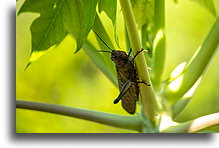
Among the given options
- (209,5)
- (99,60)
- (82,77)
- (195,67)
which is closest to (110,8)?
(99,60)

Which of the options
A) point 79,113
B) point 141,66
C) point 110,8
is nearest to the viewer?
point 110,8

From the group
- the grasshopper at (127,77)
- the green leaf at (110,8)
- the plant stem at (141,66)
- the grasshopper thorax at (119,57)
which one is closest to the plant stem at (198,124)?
the plant stem at (141,66)

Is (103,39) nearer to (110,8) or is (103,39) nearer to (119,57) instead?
(119,57)

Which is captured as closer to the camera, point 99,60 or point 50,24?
point 50,24

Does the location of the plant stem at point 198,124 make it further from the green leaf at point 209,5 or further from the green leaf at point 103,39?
the green leaf at point 209,5

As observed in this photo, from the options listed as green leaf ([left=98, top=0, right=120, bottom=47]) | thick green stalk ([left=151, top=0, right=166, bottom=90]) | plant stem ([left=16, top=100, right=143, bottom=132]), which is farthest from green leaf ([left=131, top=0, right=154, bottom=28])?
plant stem ([left=16, top=100, right=143, bottom=132])

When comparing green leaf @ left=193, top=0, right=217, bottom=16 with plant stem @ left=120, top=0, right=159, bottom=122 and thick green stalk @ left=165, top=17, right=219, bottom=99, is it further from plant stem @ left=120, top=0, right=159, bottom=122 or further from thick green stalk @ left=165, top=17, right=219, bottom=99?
plant stem @ left=120, top=0, right=159, bottom=122
